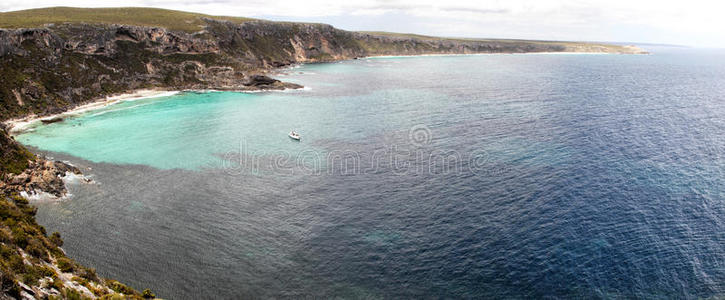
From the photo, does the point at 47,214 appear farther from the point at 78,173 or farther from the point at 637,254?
the point at 637,254

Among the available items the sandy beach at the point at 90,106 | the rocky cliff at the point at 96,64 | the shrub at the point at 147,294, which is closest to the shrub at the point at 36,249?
the shrub at the point at 147,294

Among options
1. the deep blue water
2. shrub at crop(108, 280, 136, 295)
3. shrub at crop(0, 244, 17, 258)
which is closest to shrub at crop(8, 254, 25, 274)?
shrub at crop(0, 244, 17, 258)

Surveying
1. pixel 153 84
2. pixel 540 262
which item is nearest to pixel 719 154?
pixel 540 262

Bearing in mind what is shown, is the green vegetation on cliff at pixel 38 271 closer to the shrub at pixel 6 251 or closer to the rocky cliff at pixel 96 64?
the shrub at pixel 6 251

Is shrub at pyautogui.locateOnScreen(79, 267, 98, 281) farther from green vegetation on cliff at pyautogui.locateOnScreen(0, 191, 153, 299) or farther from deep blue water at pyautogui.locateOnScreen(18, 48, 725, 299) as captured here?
deep blue water at pyautogui.locateOnScreen(18, 48, 725, 299)

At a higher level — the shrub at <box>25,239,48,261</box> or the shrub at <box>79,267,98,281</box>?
the shrub at <box>25,239,48,261</box>
